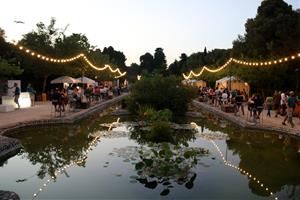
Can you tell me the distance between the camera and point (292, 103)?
19625 mm

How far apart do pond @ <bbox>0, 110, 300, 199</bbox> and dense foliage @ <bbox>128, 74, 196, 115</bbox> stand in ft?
30.3

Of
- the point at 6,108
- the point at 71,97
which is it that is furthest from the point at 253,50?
the point at 6,108

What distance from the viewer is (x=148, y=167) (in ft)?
35.0

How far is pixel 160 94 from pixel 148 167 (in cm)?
1653

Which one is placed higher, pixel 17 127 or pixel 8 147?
pixel 17 127

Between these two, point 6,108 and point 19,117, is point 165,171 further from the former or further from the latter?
point 6,108

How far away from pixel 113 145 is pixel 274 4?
35.8 m

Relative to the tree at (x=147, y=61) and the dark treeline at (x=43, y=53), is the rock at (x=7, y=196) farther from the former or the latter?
the tree at (x=147, y=61)

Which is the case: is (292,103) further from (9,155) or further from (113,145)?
(9,155)

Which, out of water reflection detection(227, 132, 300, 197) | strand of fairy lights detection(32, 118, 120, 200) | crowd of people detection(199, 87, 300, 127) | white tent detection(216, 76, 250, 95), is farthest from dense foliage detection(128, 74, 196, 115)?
white tent detection(216, 76, 250, 95)

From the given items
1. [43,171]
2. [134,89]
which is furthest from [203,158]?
[134,89]

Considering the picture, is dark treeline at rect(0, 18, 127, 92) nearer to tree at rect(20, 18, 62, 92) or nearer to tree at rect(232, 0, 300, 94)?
tree at rect(20, 18, 62, 92)

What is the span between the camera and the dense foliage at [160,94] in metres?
27.0

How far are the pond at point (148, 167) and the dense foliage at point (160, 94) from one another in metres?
9.24
